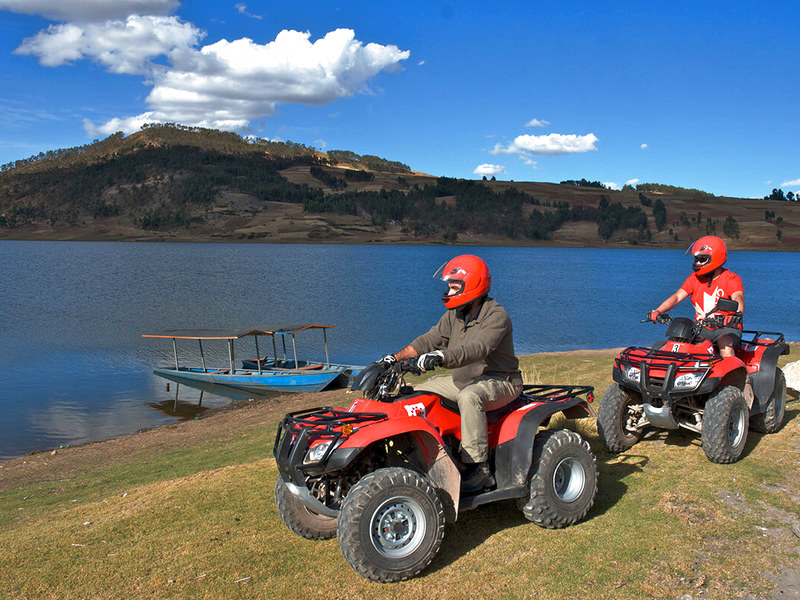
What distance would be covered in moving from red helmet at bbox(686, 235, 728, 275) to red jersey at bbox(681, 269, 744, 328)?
14cm

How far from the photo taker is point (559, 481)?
5.38 metres

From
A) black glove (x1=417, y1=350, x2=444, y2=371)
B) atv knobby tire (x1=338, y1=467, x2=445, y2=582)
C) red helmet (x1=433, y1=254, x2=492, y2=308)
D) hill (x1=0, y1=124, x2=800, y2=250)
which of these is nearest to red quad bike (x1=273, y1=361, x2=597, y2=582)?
atv knobby tire (x1=338, y1=467, x2=445, y2=582)

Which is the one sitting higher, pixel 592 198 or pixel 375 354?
pixel 592 198

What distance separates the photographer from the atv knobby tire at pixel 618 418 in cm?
700

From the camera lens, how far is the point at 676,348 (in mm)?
7051

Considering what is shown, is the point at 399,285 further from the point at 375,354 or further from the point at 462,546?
the point at 462,546

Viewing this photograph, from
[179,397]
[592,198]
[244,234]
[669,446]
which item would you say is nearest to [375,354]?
[179,397]

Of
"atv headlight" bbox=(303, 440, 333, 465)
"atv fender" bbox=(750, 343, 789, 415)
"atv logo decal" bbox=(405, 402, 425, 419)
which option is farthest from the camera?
"atv fender" bbox=(750, 343, 789, 415)

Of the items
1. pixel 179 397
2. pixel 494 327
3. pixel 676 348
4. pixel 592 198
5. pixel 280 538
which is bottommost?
pixel 179 397

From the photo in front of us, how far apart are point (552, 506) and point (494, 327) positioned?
1.52 meters

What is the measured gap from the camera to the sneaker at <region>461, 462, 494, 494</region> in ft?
16.4

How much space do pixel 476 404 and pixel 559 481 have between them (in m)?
1.22

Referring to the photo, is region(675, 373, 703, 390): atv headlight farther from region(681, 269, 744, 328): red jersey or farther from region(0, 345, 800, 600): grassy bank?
region(681, 269, 744, 328): red jersey

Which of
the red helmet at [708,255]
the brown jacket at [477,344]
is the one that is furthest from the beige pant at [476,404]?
the red helmet at [708,255]
